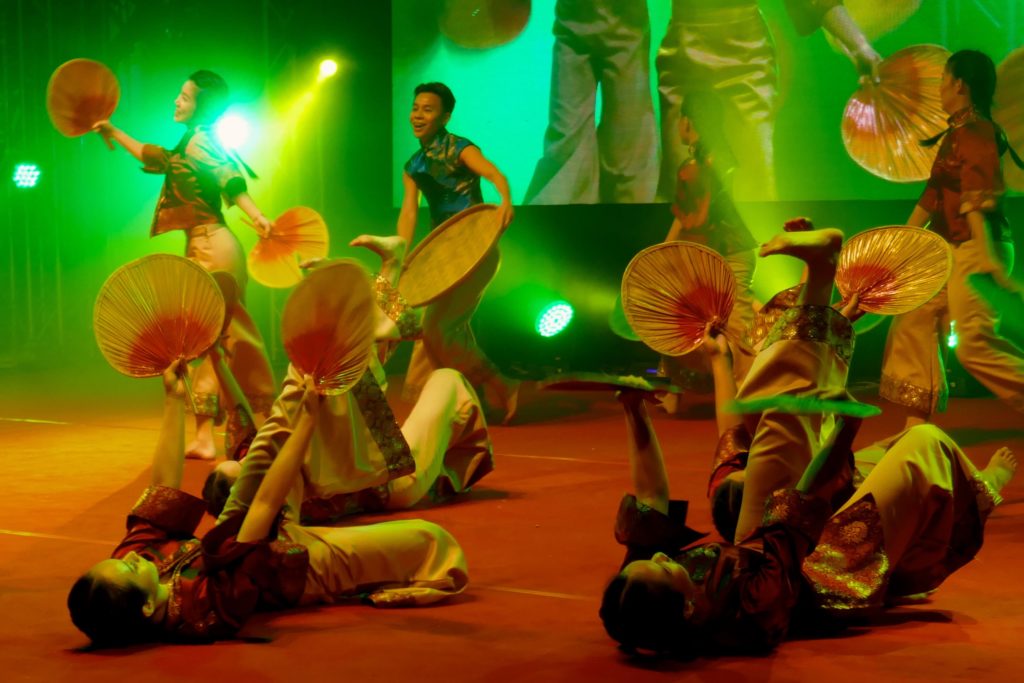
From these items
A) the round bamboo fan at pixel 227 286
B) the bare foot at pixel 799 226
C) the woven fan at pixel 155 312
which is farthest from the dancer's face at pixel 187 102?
the bare foot at pixel 799 226

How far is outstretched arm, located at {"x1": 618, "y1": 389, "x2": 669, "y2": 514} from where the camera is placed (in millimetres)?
2857

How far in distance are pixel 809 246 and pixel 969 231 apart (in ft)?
7.58

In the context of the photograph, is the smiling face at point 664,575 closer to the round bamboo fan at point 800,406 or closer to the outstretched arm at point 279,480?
the round bamboo fan at point 800,406

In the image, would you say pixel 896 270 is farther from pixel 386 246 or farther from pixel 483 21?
pixel 483 21

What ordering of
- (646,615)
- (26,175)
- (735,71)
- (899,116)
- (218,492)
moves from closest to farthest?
(646,615)
(218,492)
(899,116)
(735,71)
(26,175)

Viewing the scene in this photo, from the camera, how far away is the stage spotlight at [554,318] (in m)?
8.26

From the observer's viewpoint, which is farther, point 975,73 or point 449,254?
point 449,254

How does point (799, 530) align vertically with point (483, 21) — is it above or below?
below

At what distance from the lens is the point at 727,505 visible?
340 centimetres

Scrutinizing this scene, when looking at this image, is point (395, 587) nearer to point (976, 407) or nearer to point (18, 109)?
point (976, 407)

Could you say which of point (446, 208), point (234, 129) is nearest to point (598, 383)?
point (446, 208)

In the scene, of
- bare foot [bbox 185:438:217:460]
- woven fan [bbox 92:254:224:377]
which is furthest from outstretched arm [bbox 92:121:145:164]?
woven fan [bbox 92:254:224:377]

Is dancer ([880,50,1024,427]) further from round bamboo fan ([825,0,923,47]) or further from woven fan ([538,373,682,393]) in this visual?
woven fan ([538,373,682,393])

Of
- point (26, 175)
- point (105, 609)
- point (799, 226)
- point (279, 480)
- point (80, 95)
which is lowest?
point (105, 609)
